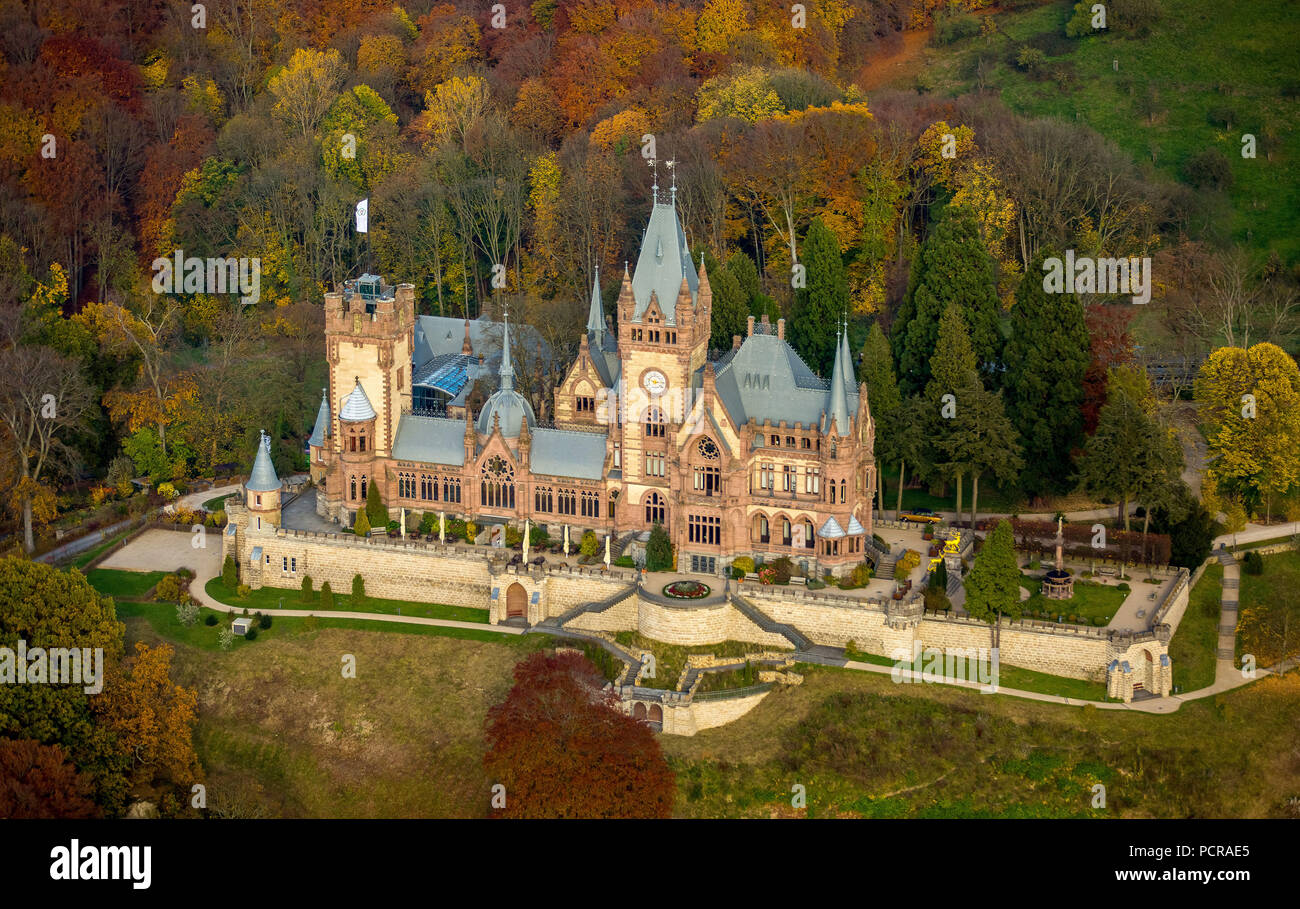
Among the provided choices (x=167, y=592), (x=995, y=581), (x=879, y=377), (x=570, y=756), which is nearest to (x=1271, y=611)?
(x=995, y=581)

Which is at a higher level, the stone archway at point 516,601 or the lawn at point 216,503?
the lawn at point 216,503

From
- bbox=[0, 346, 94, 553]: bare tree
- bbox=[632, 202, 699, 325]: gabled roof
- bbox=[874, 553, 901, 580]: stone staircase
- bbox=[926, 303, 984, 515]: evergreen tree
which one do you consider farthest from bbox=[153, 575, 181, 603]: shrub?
bbox=[926, 303, 984, 515]: evergreen tree

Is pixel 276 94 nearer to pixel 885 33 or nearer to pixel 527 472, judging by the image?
pixel 885 33

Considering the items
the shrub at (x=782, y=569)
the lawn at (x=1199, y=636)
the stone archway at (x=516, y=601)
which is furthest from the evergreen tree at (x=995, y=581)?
the stone archway at (x=516, y=601)

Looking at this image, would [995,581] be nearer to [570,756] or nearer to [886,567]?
[886,567]

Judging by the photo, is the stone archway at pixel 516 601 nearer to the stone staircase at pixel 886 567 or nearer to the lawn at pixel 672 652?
the lawn at pixel 672 652
